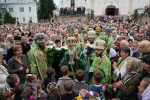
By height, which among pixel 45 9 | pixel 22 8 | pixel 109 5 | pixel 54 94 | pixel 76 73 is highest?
pixel 109 5

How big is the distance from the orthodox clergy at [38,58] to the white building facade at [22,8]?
5771 cm

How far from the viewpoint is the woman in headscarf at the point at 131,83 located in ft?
15.1

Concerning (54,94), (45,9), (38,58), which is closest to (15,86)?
(54,94)

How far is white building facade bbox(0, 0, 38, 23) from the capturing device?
6350cm

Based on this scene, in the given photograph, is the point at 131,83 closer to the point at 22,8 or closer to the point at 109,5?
the point at 109,5

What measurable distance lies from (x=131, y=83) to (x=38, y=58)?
318cm

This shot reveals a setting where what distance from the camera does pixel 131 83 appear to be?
4.65 metres

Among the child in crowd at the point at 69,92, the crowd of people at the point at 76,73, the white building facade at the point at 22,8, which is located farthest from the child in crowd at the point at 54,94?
the white building facade at the point at 22,8

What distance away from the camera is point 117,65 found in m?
6.09

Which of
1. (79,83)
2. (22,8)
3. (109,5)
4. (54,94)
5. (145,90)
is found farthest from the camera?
(22,8)

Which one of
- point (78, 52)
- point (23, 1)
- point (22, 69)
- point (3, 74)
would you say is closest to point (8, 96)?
point (3, 74)

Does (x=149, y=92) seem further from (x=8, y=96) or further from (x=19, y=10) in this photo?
(x=19, y=10)

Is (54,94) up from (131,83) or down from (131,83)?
down

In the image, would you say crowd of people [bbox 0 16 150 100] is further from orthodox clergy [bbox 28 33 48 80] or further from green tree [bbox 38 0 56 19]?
green tree [bbox 38 0 56 19]
